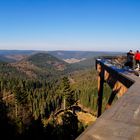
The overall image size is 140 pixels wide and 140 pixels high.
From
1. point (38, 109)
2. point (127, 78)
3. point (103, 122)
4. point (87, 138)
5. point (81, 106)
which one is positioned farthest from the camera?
point (81, 106)

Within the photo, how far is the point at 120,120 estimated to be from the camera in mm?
3158

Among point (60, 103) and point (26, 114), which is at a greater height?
point (26, 114)

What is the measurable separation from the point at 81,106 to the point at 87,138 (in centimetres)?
18200

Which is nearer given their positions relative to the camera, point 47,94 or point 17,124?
point 17,124

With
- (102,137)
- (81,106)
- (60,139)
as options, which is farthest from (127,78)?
(81,106)

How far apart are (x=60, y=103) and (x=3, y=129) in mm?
104800

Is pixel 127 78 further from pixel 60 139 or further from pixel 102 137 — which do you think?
pixel 60 139

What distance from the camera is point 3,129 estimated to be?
278ft

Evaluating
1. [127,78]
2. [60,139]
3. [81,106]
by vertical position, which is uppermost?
[127,78]

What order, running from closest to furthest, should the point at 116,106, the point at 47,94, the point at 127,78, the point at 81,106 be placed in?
the point at 116,106 → the point at 127,78 → the point at 81,106 → the point at 47,94

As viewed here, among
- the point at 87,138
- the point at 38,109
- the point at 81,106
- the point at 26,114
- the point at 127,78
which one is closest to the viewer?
the point at 87,138

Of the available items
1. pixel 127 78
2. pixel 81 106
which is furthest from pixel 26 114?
pixel 127 78

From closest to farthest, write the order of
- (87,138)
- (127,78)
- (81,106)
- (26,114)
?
(87,138)
(127,78)
(26,114)
(81,106)

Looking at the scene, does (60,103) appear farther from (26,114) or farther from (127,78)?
(127,78)
